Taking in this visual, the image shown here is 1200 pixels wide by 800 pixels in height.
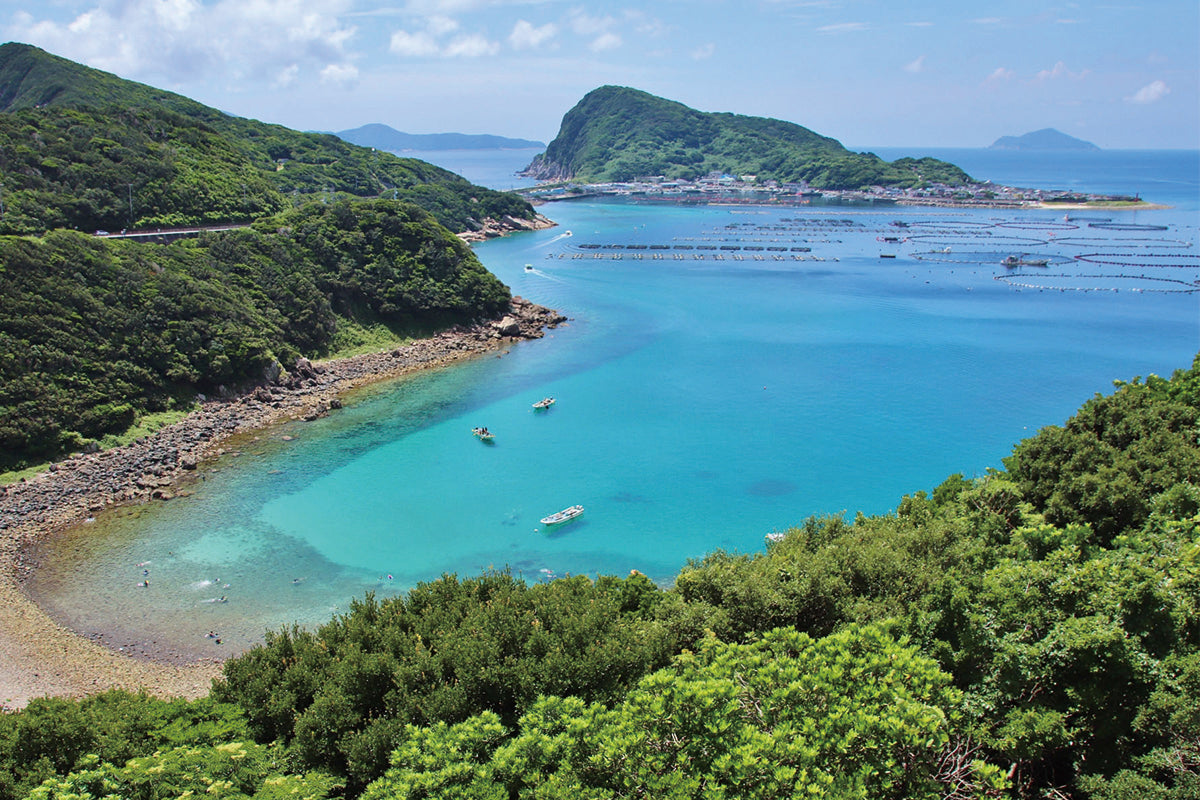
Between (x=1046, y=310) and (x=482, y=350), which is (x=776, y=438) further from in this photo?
(x=1046, y=310)

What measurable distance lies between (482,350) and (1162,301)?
69409 millimetres

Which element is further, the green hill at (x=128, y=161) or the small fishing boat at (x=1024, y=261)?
the small fishing boat at (x=1024, y=261)

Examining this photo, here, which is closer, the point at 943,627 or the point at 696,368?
the point at 943,627

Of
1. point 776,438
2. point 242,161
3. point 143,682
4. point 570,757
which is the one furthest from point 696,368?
point 242,161

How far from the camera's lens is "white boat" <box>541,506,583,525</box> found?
3300 centimetres

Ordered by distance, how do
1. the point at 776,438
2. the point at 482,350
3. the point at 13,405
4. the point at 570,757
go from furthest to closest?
1. the point at 482,350
2. the point at 776,438
3. the point at 13,405
4. the point at 570,757

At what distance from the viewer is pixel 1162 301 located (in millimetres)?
73750

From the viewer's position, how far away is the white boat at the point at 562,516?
3300 centimetres

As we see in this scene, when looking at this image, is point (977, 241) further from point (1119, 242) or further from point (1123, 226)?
point (1123, 226)

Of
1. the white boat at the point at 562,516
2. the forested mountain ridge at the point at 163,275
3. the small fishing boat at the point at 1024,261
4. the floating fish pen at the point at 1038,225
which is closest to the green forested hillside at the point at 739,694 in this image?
the white boat at the point at 562,516

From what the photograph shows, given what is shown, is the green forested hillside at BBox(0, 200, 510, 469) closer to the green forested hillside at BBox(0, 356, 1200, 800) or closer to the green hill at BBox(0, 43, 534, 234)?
the green hill at BBox(0, 43, 534, 234)

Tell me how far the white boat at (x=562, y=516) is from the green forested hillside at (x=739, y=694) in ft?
Answer: 46.7

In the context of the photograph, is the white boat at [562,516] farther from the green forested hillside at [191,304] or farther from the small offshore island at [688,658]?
the green forested hillside at [191,304]

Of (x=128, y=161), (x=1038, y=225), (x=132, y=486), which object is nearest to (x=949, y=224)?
(x=1038, y=225)
